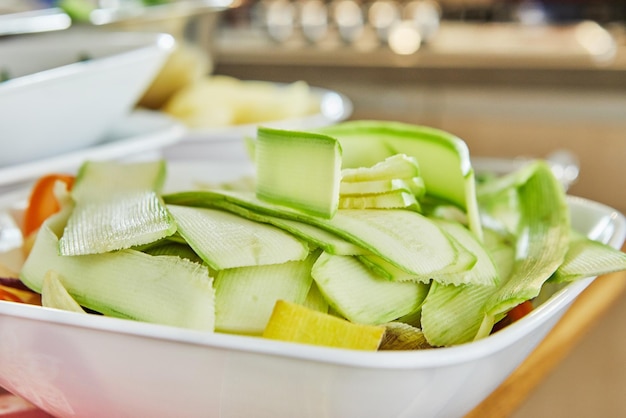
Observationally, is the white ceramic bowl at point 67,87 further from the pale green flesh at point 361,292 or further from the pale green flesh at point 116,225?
the pale green flesh at point 361,292

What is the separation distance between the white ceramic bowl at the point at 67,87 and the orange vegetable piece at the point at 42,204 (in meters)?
0.09

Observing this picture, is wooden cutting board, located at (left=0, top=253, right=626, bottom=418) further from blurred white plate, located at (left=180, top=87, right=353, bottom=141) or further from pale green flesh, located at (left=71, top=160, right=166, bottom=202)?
blurred white plate, located at (left=180, top=87, right=353, bottom=141)

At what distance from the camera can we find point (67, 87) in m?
0.64

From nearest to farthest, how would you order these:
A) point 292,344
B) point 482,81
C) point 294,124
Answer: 1. point 292,344
2. point 294,124
3. point 482,81

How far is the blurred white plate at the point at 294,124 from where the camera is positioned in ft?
2.84

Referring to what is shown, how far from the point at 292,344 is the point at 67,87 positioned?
0.40m

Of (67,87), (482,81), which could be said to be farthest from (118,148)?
(482,81)

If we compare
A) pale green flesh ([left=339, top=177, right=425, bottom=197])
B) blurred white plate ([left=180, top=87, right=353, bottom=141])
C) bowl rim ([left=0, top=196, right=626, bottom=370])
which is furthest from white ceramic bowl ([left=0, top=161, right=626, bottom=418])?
blurred white plate ([left=180, top=87, right=353, bottom=141])

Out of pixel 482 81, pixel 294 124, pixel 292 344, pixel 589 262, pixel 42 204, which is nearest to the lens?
pixel 292 344

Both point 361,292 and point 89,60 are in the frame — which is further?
point 89,60

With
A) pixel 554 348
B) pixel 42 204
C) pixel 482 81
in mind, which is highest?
pixel 42 204

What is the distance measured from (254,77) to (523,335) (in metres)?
2.10

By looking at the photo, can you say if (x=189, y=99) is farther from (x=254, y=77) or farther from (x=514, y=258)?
(x=254, y=77)

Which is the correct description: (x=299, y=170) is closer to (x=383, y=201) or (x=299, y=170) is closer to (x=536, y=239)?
(x=383, y=201)
